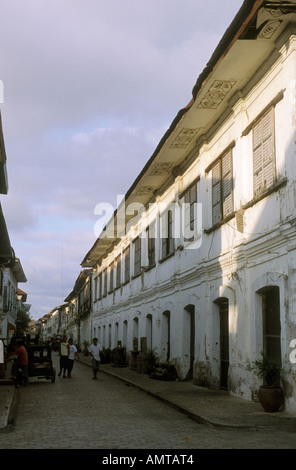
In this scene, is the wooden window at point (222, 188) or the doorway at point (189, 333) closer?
the wooden window at point (222, 188)

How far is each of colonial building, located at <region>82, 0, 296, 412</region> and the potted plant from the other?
0.18 m

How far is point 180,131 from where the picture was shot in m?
16.0

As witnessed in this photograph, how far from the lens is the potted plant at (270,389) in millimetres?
10711

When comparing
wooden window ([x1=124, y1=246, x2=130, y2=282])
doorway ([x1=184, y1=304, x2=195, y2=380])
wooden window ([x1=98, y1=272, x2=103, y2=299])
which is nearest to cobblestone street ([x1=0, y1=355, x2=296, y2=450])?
doorway ([x1=184, y1=304, x2=195, y2=380])

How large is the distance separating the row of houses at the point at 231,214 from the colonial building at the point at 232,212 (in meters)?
0.03

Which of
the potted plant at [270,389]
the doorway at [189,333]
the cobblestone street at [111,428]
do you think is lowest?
the cobblestone street at [111,428]

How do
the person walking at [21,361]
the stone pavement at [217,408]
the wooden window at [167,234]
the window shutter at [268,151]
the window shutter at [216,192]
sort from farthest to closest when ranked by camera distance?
the wooden window at [167,234], the person walking at [21,361], the window shutter at [216,192], the window shutter at [268,151], the stone pavement at [217,408]

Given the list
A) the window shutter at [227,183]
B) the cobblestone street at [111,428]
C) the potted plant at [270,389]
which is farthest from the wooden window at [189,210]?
the potted plant at [270,389]

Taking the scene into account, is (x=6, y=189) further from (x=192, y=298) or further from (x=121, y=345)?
(x=121, y=345)

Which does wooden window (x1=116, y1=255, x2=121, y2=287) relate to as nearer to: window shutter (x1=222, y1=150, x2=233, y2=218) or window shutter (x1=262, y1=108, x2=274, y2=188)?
window shutter (x1=222, y1=150, x2=233, y2=218)

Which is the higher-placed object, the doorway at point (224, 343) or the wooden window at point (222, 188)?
the wooden window at point (222, 188)

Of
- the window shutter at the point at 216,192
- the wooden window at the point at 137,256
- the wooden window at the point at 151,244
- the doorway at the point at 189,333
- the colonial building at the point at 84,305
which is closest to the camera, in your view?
the window shutter at the point at 216,192

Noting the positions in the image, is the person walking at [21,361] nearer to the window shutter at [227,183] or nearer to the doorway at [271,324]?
the window shutter at [227,183]
